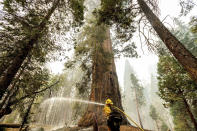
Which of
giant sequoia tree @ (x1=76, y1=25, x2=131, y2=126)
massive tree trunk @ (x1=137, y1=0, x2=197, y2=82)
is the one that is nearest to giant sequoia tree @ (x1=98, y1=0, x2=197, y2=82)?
massive tree trunk @ (x1=137, y1=0, x2=197, y2=82)

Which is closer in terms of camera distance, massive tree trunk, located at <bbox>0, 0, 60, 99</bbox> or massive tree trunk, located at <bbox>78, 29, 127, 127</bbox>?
massive tree trunk, located at <bbox>0, 0, 60, 99</bbox>

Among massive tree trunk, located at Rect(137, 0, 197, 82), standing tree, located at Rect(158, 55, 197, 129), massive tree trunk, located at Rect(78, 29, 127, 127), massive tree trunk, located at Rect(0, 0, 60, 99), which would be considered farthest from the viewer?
standing tree, located at Rect(158, 55, 197, 129)

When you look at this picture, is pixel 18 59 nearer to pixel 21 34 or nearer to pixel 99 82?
pixel 21 34

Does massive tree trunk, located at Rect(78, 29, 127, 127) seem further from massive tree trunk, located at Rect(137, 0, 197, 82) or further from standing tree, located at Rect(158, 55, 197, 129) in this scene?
standing tree, located at Rect(158, 55, 197, 129)

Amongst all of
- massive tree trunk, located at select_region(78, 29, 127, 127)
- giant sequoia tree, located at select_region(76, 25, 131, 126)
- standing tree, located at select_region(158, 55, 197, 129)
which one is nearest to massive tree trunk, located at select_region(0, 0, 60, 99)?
giant sequoia tree, located at select_region(76, 25, 131, 126)

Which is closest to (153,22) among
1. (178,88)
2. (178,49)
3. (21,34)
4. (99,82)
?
(178,49)

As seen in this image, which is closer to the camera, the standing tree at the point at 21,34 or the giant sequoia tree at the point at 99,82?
the standing tree at the point at 21,34

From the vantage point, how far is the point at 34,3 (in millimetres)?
3895

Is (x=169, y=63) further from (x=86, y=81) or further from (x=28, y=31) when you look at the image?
(x=28, y=31)

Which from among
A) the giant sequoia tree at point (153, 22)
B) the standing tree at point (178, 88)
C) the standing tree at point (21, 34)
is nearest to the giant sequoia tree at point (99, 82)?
the giant sequoia tree at point (153, 22)

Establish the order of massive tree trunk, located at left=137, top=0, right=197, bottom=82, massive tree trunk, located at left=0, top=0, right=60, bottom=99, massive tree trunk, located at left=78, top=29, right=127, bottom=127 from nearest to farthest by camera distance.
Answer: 1. massive tree trunk, located at left=137, top=0, right=197, bottom=82
2. massive tree trunk, located at left=0, top=0, right=60, bottom=99
3. massive tree trunk, located at left=78, top=29, right=127, bottom=127

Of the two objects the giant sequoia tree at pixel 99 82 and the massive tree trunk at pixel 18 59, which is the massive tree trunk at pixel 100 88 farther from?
the massive tree trunk at pixel 18 59

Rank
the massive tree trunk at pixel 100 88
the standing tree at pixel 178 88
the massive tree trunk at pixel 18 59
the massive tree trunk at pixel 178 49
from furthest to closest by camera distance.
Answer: the standing tree at pixel 178 88
the massive tree trunk at pixel 100 88
the massive tree trunk at pixel 18 59
the massive tree trunk at pixel 178 49

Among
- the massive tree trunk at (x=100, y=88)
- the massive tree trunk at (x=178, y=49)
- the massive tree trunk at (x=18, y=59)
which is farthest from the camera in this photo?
the massive tree trunk at (x=100, y=88)
